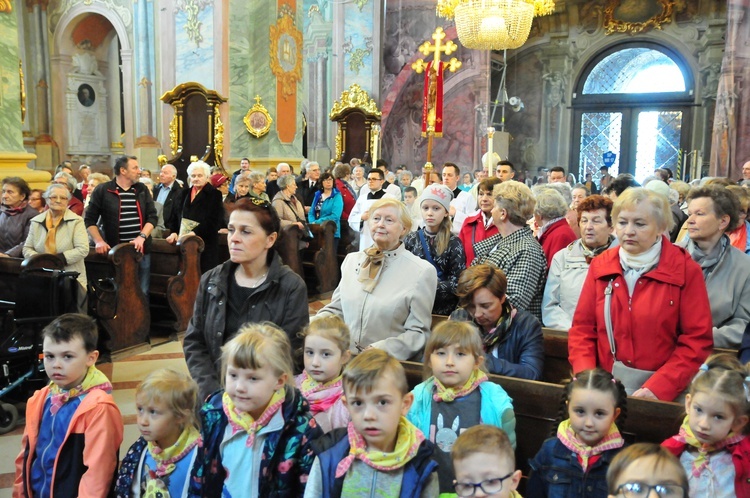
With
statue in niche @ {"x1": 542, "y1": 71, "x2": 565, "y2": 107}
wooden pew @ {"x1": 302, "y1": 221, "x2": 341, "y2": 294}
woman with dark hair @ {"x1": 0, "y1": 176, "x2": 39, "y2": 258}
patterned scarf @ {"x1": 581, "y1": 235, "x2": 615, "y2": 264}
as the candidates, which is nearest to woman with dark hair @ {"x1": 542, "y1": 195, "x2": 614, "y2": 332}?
patterned scarf @ {"x1": 581, "y1": 235, "x2": 615, "y2": 264}

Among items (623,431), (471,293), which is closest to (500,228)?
(471,293)

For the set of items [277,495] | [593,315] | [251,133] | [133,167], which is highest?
[251,133]

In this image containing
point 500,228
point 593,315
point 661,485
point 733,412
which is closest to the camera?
point 661,485

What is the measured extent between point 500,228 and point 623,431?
170 centimetres

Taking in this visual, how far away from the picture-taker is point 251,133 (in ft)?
36.4

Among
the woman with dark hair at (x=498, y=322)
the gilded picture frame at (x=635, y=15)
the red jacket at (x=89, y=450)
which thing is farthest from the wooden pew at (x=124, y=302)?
the gilded picture frame at (x=635, y=15)

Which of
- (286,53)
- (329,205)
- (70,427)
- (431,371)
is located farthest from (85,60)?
(431,371)

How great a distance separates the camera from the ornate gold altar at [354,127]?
48.6 ft

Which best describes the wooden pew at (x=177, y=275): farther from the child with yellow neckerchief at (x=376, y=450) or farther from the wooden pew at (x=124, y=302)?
the child with yellow neckerchief at (x=376, y=450)

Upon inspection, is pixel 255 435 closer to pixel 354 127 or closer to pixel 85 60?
pixel 354 127

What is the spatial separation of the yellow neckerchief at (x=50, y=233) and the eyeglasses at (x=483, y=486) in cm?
460

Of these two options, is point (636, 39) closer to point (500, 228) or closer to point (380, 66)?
point (380, 66)

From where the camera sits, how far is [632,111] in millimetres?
17312

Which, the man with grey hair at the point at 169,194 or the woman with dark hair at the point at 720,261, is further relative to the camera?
the man with grey hair at the point at 169,194
